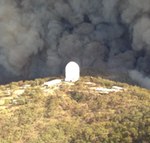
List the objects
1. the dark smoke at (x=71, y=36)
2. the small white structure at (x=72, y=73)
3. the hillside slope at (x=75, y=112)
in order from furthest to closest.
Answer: the dark smoke at (x=71, y=36) < the small white structure at (x=72, y=73) < the hillside slope at (x=75, y=112)

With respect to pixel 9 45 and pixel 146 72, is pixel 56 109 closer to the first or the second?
pixel 146 72

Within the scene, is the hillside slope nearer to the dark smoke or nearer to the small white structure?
the small white structure

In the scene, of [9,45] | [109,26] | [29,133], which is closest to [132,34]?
[109,26]

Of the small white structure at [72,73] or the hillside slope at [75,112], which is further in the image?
the small white structure at [72,73]

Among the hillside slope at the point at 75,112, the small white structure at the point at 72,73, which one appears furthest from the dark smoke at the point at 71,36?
the hillside slope at the point at 75,112

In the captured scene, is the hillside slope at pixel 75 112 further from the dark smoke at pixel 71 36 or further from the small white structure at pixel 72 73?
the dark smoke at pixel 71 36

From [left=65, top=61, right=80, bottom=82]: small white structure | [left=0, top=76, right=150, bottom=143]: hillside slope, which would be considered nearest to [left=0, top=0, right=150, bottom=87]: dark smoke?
[left=65, top=61, right=80, bottom=82]: small white structure

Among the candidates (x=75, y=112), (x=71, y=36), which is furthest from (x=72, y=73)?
(x=75, y=112)
